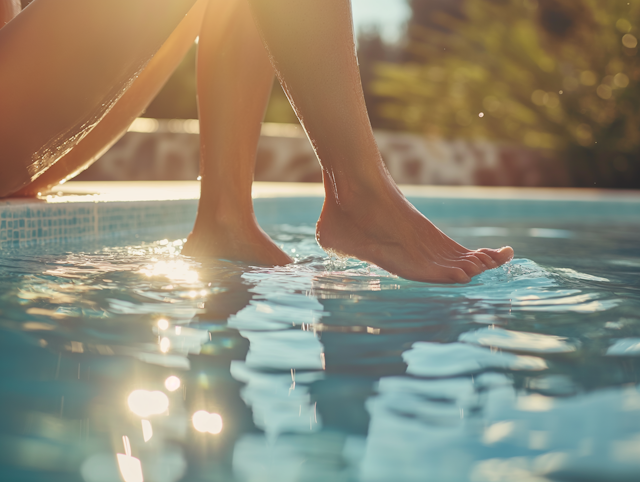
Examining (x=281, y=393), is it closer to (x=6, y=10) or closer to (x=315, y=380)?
(x=315, y=380)

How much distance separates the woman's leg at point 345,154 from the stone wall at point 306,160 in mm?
5188

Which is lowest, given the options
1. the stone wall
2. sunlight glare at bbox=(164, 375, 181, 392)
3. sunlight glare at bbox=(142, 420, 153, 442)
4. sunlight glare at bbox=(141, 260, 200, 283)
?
sunlight glare at bbox=(142, 420, 153, 442)

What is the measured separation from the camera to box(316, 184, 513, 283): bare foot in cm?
153

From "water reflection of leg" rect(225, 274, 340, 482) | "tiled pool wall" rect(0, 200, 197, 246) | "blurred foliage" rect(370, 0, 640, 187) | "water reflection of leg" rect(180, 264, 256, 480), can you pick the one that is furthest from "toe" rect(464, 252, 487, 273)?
"blurred foliage" rect(370, 0, 640, 187)

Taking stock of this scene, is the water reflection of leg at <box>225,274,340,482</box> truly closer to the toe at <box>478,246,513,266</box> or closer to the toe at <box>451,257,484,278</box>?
the toe at <box>451,257,484,278</box>

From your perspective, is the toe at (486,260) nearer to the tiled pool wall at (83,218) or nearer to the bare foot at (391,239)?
the bare foot at (391,239)

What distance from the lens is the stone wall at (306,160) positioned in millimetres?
6453

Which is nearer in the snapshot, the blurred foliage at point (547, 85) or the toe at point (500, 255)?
the toe at point (500, 255)

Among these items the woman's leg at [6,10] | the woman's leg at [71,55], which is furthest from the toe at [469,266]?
the woman's leg at [6,10]

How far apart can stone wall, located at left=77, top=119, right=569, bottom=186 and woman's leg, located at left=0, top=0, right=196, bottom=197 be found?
506 cm

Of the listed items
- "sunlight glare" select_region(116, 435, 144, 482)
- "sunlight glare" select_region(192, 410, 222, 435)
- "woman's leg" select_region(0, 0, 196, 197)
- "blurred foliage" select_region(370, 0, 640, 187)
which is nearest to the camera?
"sunlight glare" select_region(116, 435, 144, 482)

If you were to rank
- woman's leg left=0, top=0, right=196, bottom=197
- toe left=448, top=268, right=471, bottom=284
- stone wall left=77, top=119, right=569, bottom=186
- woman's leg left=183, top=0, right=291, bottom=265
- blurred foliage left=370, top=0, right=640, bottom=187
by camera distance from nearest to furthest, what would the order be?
1. woman's leg left=0, top=0, right=196, bottom=197
2. toe left=448, top=268, right=471, bottom=284
3. woman's leg left=183, top=0, right=291, bottom=265
4. stone wall left=77, top=119, right=569, bottom=186
5. blurred foliage left=370, top=0, right=640, bottom=187

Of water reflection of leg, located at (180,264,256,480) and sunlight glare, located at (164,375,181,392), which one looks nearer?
water reflection of leg, located at (180,264,256,480)

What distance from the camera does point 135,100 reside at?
8.20 ft
